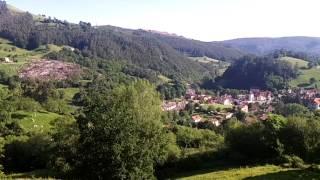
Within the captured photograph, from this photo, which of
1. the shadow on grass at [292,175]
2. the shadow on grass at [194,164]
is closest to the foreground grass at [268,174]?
the shadow on grass at [292,175]

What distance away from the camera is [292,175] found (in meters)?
45.5

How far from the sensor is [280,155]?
196 feet

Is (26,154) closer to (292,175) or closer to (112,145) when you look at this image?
(112,145)

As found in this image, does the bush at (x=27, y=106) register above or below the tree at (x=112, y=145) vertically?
below

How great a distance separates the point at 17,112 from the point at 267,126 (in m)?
94.0

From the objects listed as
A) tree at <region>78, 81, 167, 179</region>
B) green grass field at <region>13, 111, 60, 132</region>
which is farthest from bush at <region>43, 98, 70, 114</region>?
tree at <region>78, 81, 167, 179</region>

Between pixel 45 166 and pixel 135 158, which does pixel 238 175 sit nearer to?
pixel 135 158

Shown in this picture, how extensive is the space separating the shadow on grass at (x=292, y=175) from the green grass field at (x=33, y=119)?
3470 inches

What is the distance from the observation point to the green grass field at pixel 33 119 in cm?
12688

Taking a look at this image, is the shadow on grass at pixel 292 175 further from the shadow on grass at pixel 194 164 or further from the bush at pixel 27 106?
the bush at pixel 27 106

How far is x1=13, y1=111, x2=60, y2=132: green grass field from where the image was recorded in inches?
4995

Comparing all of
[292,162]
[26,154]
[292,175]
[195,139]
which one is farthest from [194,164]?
[26,154]

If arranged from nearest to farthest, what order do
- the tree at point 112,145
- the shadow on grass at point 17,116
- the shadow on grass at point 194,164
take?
1. the tree at point 112,145
2. the shadow on grass at point 194,164
3. the shadow on grass at point 17,116

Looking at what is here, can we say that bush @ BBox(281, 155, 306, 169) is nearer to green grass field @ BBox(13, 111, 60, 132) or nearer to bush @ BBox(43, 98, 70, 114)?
green grass field @ BBox(13, 111, 60, 132)
